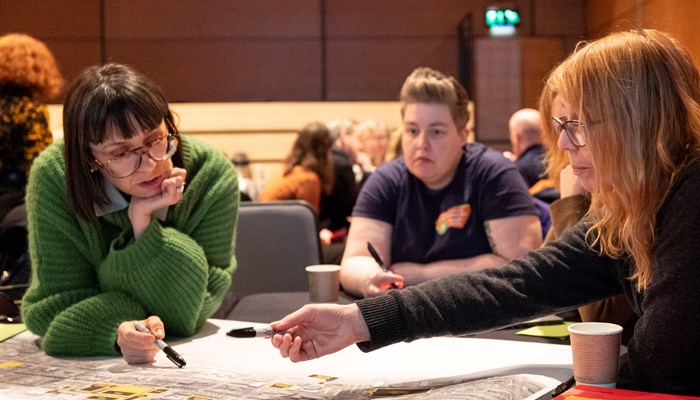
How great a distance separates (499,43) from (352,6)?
145 cm

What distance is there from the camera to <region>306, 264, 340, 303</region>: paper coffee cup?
195 centimetres

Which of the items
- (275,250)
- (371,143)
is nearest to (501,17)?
(371,143)

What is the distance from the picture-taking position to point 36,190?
179 centimetres

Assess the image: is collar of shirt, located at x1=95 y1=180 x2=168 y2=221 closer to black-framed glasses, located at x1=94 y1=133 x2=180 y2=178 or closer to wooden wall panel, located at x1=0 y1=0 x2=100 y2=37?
black-framed glasses, located at x1=94 y1=133 x2=180 y2=178

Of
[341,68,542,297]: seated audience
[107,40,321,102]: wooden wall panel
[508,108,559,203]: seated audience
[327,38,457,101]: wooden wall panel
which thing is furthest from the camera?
[327,38,457,101]: wooden wall panel

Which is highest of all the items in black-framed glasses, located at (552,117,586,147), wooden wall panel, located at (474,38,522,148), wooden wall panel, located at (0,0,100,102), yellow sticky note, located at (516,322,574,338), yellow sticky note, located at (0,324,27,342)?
wooden wall panel, located at (0,0,100,102)

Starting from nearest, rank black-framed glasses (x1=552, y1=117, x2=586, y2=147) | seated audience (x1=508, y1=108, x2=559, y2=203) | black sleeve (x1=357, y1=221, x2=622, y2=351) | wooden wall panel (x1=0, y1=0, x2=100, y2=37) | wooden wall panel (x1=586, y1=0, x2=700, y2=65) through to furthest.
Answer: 1. black-framed glasses (x1=552, y1=117, x2=586, y2=147)
2. black sleeve (x1=357, y1=221, x2=622, y2=351)
3. wooden wall panel (x1=586, y1=0, x2=700, y2=65)
4. seated audience (x1=508, y1=108, x2=559, y2=203)
5. wooden wall panel (x1=0, y1=0, x2=100, y2=37)

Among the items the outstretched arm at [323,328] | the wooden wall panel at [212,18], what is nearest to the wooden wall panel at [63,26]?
the wooden wall panel at [212,18]

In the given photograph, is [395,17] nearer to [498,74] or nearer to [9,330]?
[498,74]

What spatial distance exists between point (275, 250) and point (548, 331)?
102cm

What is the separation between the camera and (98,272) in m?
1.80

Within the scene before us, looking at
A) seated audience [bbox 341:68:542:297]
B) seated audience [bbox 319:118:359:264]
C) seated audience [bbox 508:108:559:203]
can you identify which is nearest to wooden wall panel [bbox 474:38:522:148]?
seated audience [bbox 508:108:559:203]

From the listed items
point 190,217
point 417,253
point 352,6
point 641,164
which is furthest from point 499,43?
point 641,164

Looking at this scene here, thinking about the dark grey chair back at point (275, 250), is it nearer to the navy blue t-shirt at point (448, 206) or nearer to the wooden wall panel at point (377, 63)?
the navy blue t-shirt at point (448, 206)
